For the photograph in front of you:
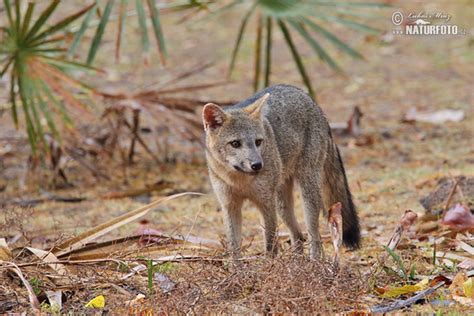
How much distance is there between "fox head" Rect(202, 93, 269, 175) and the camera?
5.93 m

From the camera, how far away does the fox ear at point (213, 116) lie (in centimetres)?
609

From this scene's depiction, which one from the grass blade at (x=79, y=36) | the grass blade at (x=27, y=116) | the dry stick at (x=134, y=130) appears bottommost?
the dry stick at (x=134, y=130)

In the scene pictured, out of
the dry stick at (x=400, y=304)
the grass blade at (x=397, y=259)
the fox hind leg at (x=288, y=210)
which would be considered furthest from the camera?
the fox hind leg at (x=288, y=210)

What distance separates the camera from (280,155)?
20.6ft

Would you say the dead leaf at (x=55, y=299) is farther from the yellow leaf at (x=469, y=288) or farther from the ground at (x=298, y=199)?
the yellow leaf at (x=469, y=288)

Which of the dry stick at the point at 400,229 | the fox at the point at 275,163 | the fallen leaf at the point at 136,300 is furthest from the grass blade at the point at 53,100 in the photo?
the dry stick at the point at 400,229

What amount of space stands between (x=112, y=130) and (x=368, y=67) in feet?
16.7

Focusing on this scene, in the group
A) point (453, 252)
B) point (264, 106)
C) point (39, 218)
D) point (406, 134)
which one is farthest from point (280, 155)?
point (406, 134)

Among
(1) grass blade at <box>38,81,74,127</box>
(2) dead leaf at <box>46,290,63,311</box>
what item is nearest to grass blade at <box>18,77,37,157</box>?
(1) grass blade at <box>38,81,74,127</box>

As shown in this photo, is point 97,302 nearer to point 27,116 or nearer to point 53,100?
point 27,116

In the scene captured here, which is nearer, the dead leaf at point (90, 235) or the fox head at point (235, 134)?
the dead leaf at point (90, 235)

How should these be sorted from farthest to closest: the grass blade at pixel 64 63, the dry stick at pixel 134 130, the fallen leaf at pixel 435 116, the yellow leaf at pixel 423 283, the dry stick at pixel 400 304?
1. the fallen leaf at pixel 435 116
2. the dry stick at pixel 134 130
3. the grass blade at pixel 64 63
4. the yellow leaf at pixel 423 283
5. the dry stick at pixel 400 304

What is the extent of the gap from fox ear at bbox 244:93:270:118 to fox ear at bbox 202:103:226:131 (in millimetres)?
181

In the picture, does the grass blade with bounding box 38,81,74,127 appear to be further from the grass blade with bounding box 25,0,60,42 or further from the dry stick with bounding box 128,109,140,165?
the dry stick with bounding box 128,109,140,165
